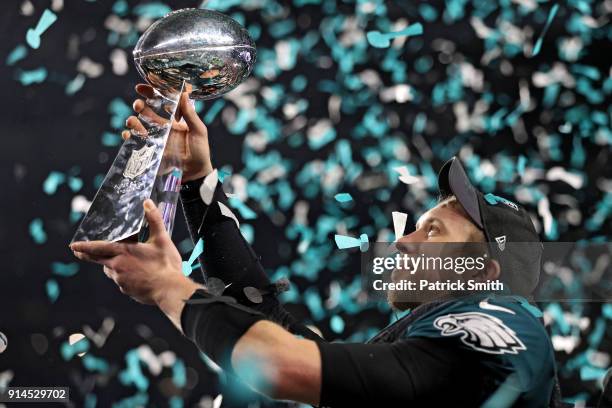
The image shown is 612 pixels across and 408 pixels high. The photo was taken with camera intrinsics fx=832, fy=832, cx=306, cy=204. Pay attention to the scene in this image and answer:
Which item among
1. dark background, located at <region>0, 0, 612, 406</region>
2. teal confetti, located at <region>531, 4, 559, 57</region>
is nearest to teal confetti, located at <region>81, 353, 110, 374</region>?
dark background, located at <region>0, 0, 612, 406</region>

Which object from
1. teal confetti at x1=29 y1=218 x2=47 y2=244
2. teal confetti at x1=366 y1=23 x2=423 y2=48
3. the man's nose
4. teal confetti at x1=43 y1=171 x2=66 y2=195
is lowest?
teal confetti at x1=29 y1=218 x2=47 y2=244

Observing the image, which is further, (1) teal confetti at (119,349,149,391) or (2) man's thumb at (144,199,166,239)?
(1) teal confetti at (119,349,149,391)

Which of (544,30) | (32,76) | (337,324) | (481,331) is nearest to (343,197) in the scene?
(337,324)

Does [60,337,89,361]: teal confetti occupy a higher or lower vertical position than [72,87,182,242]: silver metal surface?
lower

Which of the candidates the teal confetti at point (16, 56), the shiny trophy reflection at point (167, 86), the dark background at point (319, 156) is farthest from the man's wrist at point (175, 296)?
the teal confetti at point (16, 56)

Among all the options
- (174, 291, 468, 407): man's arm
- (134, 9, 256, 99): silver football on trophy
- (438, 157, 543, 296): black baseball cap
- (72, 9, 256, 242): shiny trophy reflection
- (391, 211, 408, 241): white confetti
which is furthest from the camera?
(391, 211, 408, 241): white confetti

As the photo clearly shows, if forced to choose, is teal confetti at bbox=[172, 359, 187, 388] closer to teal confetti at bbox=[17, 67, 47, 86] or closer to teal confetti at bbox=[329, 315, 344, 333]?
teal confetti at bbox=[329, 315, 344, 333]

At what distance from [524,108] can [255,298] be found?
3.27 feet

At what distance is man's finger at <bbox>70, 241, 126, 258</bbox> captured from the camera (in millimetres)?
1105

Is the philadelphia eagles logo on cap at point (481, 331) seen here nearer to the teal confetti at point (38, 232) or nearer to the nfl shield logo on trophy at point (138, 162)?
the nfl shield logo on trophy at point (138, 162)

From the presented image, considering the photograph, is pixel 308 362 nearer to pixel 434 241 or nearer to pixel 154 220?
pixel 154 220

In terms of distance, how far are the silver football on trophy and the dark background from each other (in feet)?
2.50

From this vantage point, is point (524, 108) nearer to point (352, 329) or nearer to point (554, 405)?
point (352, 329)

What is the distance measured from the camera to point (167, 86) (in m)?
1.42
